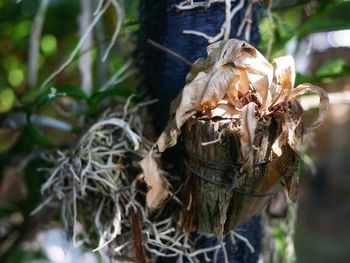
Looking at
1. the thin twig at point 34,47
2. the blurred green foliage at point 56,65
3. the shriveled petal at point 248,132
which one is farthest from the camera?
the thin twig at point 34,47

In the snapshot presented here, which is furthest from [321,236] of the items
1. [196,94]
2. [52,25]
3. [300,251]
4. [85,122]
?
[196,94]

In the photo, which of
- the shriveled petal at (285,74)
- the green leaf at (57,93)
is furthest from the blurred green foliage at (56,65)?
the shriveled petal at (285,74)

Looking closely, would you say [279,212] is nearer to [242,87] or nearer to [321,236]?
[242,87]

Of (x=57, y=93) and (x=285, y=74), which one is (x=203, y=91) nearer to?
(x=285, y=74)

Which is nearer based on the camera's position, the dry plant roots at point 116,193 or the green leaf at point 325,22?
the dry plant roots at point 116,193

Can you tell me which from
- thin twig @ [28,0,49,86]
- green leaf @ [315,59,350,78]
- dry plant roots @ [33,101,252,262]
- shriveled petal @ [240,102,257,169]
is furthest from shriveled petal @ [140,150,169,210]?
thin twig @ [28,0,49,86]

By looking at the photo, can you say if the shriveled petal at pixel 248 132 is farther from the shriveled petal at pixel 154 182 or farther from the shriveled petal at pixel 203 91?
the shriveled petal at pixel 154 182
